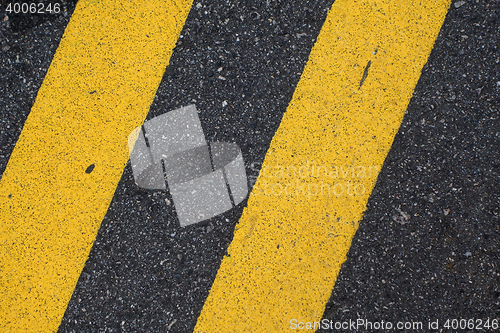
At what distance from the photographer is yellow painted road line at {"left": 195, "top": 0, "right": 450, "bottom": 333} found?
1.63 metres

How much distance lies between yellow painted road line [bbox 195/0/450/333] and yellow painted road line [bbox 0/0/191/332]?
30.9 inches

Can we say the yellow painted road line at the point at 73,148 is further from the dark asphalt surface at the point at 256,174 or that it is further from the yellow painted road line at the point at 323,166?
the yellow painted road line at the point at 323,166

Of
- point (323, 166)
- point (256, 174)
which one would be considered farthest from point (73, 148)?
point (323, 166)

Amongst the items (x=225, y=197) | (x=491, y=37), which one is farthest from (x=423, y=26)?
(x=225, y=197)

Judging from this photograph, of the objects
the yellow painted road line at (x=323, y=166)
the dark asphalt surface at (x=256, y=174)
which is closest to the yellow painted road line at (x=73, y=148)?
the dark asphalt surface at (x=256, y=174)

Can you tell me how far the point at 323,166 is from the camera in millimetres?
1654

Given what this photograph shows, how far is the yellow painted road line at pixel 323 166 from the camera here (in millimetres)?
1626

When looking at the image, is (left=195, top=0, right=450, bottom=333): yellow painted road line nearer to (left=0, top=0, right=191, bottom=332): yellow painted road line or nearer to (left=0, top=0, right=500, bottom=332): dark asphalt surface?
(left=0, top=0, right=500, bottom=332): dark asphalt surface

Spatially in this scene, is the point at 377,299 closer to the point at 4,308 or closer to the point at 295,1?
the point at 295,1

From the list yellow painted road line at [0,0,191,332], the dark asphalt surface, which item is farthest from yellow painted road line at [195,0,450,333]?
yellow painted road line at [0,0,191,332]

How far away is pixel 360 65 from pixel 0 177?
2.11 meters

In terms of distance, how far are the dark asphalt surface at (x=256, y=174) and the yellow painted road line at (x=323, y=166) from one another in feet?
0.22

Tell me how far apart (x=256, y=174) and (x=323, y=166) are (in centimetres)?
37

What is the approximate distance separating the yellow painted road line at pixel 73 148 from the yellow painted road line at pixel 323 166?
2.58ft
